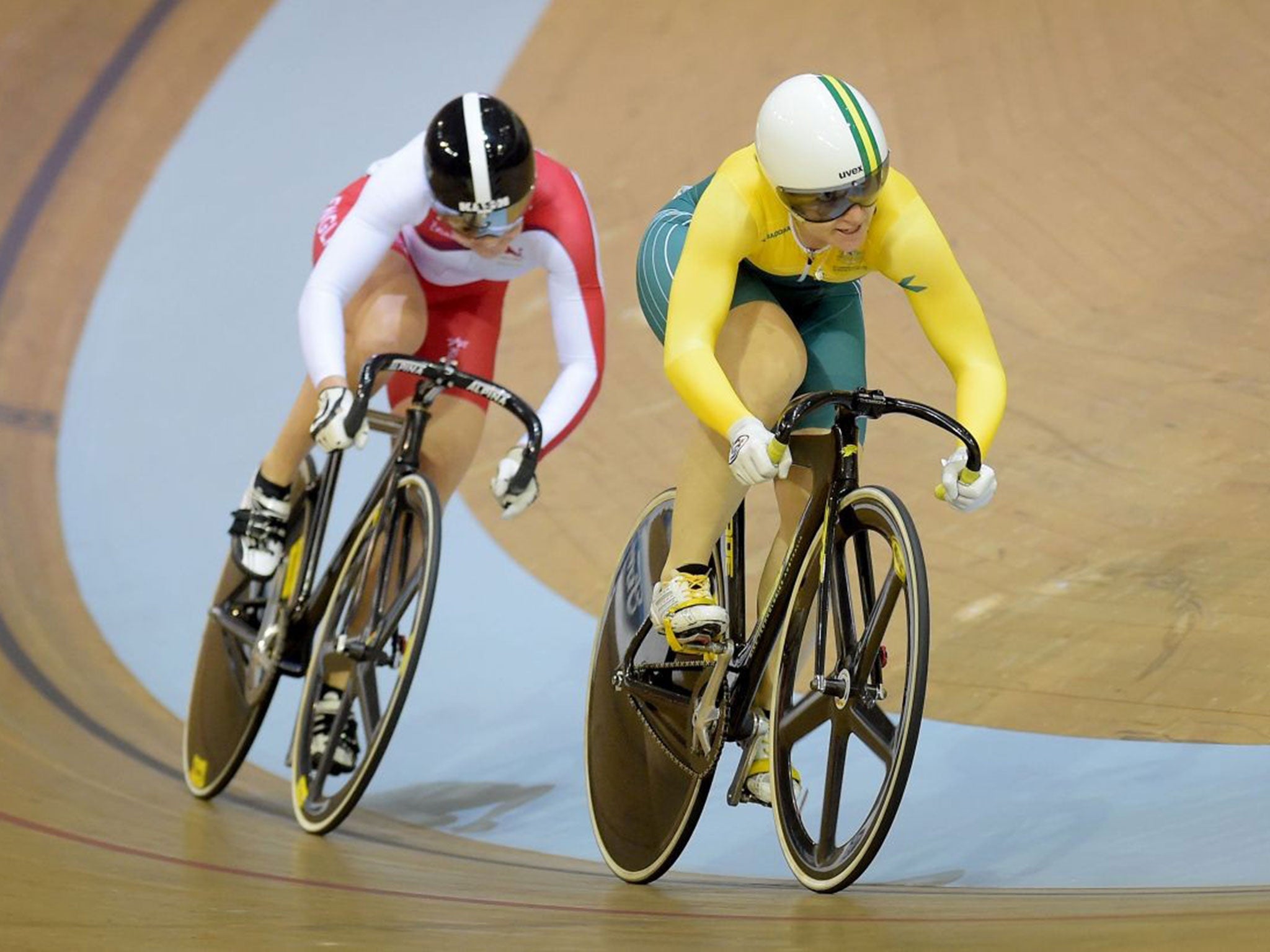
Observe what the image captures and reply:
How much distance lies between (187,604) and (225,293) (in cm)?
202

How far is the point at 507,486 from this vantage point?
356cm

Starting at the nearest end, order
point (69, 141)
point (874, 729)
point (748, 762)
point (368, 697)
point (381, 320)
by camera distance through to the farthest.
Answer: point (874, 729) → point (748, 762) → point (368, 697) → point (381, 320) → point (69, 141)

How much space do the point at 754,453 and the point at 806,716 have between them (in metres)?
0.47

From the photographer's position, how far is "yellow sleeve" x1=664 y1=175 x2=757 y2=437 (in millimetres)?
2842

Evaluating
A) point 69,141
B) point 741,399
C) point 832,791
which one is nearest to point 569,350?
point 741,399

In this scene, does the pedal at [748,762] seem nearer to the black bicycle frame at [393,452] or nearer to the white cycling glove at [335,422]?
the black bicycle frame at [393,452]

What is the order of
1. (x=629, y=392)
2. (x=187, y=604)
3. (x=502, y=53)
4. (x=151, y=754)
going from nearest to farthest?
(x=151, y=754), (x=187, y=604), (x=629, y=392), (x=502, y=53)

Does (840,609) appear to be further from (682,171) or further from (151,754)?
(682,171)

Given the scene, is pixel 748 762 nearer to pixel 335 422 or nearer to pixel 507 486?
pixel 507 486

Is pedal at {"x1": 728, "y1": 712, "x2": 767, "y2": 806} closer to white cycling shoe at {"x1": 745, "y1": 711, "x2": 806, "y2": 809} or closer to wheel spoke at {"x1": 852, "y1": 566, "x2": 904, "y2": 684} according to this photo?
white cycling shoe at {"x1": 745, "y1": 711, "x2": 806, "y2": 809}

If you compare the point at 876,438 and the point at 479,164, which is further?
the point at 876,438

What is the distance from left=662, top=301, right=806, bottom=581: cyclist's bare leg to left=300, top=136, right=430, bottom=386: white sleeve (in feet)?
3.14

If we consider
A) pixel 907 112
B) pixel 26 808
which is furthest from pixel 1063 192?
pixel 26 808

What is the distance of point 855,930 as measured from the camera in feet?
7.95
